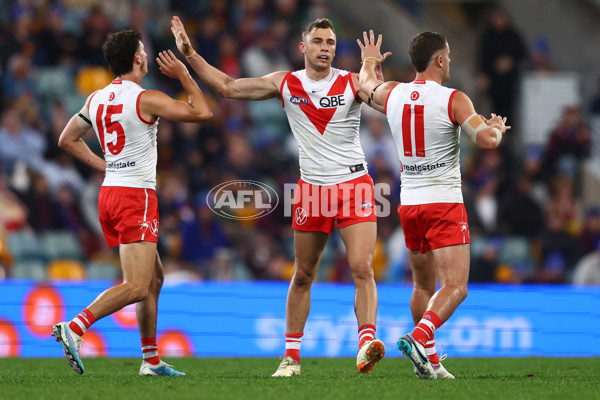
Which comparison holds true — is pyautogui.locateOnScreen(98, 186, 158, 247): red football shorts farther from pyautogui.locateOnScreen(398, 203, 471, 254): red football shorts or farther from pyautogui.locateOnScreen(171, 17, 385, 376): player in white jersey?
pyautogui.locateOnScreen(398, 203, 471, 254): red football shorts

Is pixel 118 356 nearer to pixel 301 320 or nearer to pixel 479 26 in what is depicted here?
pixel 301 320

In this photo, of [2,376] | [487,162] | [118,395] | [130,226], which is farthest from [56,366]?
[487,162]

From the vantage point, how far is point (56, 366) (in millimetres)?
9000

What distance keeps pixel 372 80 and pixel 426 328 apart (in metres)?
1.99

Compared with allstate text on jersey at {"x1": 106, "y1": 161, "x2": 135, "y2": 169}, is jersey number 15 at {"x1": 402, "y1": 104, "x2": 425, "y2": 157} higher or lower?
higher

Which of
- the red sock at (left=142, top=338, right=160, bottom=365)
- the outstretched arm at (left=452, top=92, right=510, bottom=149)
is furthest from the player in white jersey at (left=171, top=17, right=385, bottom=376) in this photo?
the red sock at (left=142, top=338, right=160, bottom=365)

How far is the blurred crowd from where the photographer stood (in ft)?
41.8

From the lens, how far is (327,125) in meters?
7.73

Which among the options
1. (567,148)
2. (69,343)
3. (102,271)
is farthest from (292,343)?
(567,148)

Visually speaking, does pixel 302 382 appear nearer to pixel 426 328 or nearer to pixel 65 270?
pixel 426 328

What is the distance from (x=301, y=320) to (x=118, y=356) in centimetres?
341

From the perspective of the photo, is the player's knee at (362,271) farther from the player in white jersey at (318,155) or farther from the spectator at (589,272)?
the spectator at (589,272)

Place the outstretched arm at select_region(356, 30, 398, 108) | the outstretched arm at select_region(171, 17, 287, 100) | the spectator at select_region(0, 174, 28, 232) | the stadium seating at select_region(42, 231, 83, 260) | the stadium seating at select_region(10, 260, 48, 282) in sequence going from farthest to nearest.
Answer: the stadium seating at select_region(42, 231, 83, 260) < the spectator at select_region(0, 174, 28, 232) < the stadium seating at select_region(10, 260, 48, 282) < the outstretched arm at select_region(171, 17, 287, 100) < the outstretched arm at select_region(356, 30, 398, 108)

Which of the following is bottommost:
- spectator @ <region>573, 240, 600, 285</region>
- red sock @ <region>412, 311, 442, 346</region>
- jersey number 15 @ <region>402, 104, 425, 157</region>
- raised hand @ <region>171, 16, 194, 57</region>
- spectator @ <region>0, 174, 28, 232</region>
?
spectator @ <region>573, 240, 600, 285</region>
